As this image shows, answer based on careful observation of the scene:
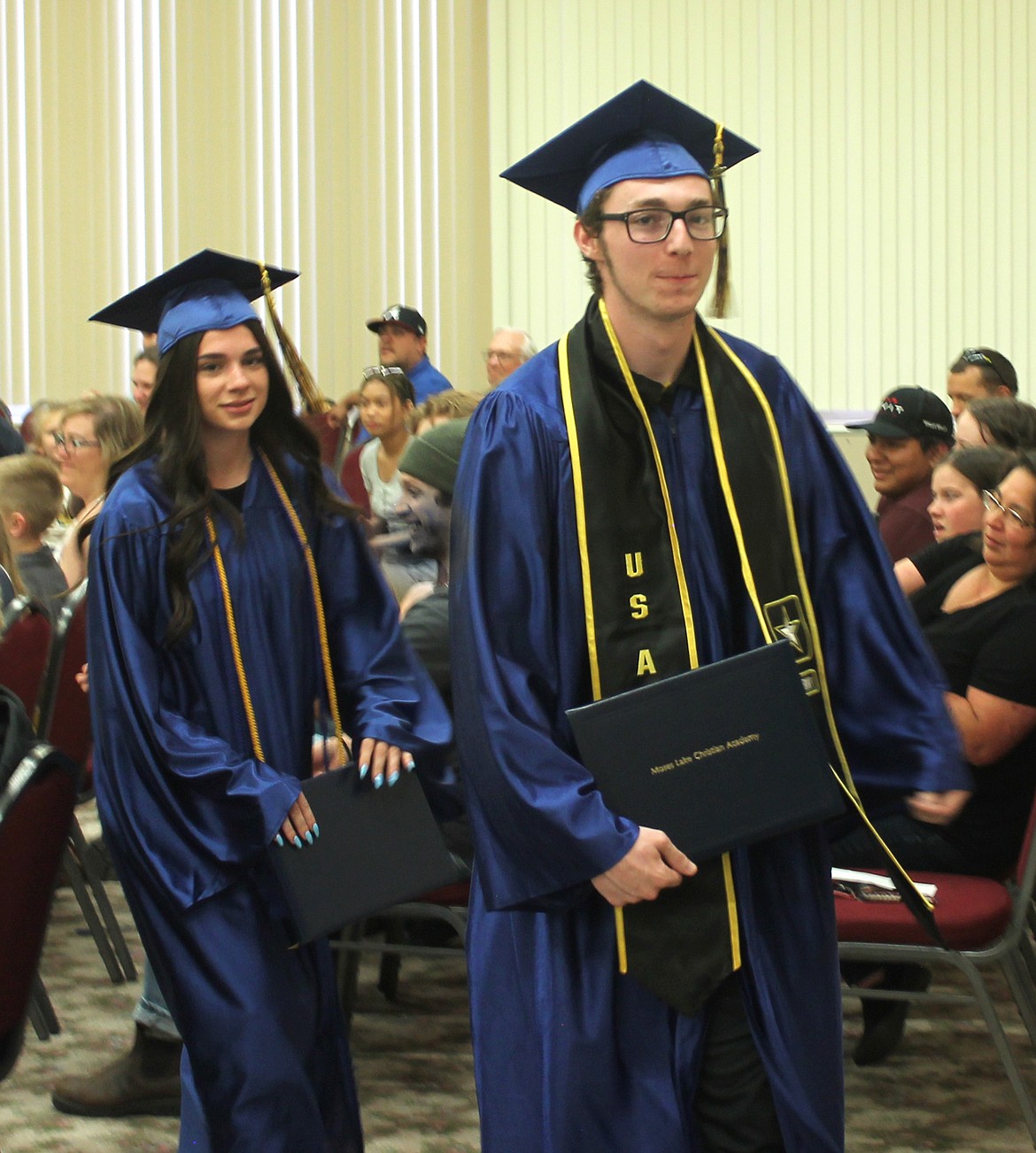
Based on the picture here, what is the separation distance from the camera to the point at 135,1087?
136 inches

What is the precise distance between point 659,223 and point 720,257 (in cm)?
19

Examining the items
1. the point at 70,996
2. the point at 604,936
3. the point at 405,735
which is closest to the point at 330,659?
the point at 405,735

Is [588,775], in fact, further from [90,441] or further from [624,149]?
[90,441]

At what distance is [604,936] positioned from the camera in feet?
6.86

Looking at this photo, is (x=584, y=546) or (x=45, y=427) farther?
(x=45, y=427)

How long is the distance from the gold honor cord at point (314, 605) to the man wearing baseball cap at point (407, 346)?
15.4 ft

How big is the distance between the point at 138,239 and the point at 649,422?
7919 millimetres

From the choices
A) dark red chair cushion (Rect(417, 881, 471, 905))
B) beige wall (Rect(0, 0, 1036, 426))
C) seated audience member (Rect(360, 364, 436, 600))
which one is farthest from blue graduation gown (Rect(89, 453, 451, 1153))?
beige wall (Rect(0, 0, 1036, 426))

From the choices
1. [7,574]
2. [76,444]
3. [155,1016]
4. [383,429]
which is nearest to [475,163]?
[383,429]

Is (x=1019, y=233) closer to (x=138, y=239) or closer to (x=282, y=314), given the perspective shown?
(x=282, y=314)

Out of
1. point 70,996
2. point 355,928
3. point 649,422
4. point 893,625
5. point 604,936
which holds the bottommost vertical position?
point 70,996

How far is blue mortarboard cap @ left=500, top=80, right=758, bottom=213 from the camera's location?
2150 millimetres

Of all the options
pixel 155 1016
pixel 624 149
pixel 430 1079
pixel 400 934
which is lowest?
pixel 430 1079

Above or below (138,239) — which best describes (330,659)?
below
